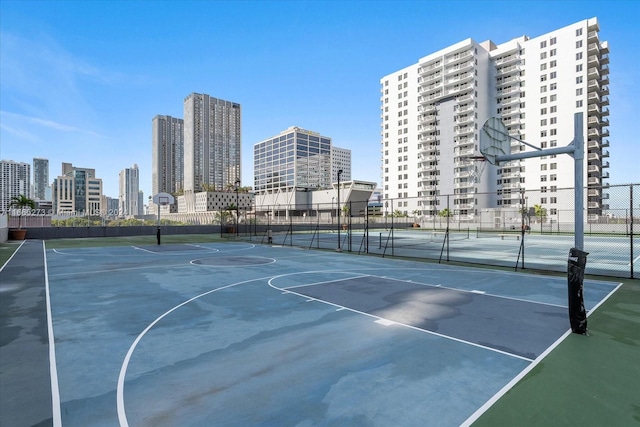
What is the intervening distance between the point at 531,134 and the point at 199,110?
155 meters

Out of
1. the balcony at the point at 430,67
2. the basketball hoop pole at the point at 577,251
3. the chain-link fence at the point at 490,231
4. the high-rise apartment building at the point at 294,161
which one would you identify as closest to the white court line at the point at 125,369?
the basketball hoop pole at the point at 577,251

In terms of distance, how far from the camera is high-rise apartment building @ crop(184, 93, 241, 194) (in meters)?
181

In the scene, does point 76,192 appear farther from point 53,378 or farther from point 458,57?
point 53,378

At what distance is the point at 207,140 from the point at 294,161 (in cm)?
5198

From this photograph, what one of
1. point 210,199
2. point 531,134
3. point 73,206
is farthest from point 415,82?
point 73,206

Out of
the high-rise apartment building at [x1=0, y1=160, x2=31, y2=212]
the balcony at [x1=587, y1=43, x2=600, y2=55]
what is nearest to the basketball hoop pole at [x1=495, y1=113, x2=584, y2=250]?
the balcony at [x1=587, y1=43, x2=600, y2=55]

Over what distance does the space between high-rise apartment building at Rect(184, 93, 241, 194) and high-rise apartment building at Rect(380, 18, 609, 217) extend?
108 m

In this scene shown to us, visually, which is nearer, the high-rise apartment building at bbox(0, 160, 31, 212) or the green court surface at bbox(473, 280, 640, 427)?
the green court surface at bbox(473, 280, 640, 427)

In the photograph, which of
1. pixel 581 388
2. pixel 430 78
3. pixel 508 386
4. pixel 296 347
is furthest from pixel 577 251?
pixel 430 78

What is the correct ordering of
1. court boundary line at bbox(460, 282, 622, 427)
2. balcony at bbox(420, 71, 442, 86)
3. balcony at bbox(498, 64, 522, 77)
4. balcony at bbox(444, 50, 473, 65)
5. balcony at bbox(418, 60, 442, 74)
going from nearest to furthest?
court boundary line at bbox(460, 282, 622, 427)
balcony at bbox(498, 64, 522, 77)
balcony at bbox(444, 50, 473, 65)
balcony at bbox(418, 60, 442, 74)
balcony at bbox(420, 71, 442, 86)

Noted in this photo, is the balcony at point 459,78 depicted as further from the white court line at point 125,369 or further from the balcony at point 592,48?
the white court line at point 125,369

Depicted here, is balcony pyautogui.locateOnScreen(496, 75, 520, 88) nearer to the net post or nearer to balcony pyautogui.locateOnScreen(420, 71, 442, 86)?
balcony pyautogui.locateOnScreen(420, 71, 442, 86)

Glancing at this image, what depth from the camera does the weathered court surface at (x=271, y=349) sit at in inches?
158

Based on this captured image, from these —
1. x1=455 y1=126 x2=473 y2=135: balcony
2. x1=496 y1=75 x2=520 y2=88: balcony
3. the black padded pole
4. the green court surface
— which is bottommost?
the green court surface
